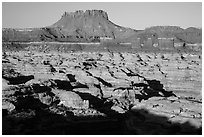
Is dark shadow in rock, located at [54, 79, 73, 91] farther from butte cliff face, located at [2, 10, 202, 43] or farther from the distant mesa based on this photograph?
butte cliff face, located at [2, 10, 202, 43]

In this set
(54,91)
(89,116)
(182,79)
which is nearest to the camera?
(89,116)

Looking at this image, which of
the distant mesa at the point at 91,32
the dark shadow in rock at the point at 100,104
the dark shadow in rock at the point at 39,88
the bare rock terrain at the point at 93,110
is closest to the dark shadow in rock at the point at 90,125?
the bare rock terrain at the point at 93,110

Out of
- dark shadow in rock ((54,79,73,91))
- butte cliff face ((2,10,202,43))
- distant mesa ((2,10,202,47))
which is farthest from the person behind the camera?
butte cliff face ((2,10,202,43))

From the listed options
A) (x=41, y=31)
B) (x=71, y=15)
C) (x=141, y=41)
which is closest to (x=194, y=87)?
(x=141, y=41)

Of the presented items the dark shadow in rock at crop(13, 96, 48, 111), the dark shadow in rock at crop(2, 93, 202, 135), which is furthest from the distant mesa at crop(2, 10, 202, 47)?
the dark shadow in rock at crop(2, 93, 202, 135)

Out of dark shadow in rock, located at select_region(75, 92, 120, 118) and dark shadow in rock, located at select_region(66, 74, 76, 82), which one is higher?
dark shadow in rock, located at select_region(66, 74, 76, 82)

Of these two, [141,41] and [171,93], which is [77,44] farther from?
[171,93]

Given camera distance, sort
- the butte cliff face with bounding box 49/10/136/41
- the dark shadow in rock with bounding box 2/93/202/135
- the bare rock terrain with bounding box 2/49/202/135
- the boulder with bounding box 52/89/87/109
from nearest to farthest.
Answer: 1. the dark shadow in rock with bounding box 2/93/202/135
2. the bare rock terrain with bounding box 2/49/202/135
3. the boulder with bounding box 52/89/87/109
4. the butte cliff face with bounding box 49/10/136/41

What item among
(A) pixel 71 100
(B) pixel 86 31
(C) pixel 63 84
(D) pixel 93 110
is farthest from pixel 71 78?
(B) pixel 86 31

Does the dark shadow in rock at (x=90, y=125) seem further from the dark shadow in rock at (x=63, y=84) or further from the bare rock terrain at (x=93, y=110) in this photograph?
the dark shadow in rock at (x=63, y=84)
